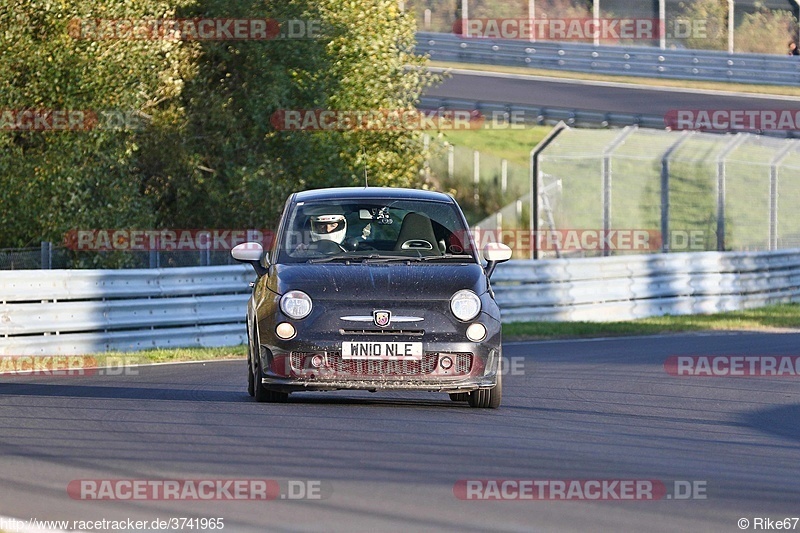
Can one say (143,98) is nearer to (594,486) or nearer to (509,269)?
(509,269)

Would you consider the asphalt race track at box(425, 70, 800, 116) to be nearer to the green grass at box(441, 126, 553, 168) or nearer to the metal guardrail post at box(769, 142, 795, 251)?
the green grass at box(441, 126, 553, 168)

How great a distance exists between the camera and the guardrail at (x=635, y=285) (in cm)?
2189

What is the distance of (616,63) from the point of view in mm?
40344

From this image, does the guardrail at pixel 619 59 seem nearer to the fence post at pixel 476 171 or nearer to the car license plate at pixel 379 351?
the fence post at pixel 476 171

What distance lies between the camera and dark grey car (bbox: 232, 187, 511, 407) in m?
10.4

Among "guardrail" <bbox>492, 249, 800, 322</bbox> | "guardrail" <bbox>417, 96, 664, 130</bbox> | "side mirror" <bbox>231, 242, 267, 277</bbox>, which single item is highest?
"guardrail" <bbox>417, 96, 664, 130</bbox>

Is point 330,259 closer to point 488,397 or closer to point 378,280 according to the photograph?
point 378,280

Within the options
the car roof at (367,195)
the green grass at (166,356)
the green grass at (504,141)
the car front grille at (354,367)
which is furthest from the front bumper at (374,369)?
the green grass at (504,141)

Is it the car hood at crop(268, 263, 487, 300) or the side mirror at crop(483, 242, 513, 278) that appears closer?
the car hood at crop(268, 263, 487, 300)

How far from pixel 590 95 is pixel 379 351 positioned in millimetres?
30675

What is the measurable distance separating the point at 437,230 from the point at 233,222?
14.7 m

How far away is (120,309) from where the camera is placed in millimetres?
17234

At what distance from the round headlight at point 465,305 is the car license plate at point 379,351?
0.42 m

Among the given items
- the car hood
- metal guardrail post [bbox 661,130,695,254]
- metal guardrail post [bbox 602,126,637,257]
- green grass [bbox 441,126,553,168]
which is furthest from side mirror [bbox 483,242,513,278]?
green grass [bbox 441,126,553,168]
